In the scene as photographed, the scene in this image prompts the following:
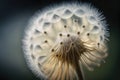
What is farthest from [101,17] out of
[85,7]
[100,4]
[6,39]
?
[6,39]

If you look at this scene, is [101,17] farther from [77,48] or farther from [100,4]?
[100,4]

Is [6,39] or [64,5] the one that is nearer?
[64,5]

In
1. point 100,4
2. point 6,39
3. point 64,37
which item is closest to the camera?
point 64,37

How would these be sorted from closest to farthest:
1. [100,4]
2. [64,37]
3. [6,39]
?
1. [64,37]
2. [100,4]
3. [6,39]

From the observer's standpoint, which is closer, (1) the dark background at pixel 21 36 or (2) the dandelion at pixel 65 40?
(2) the dandelion at pixel 65 40
